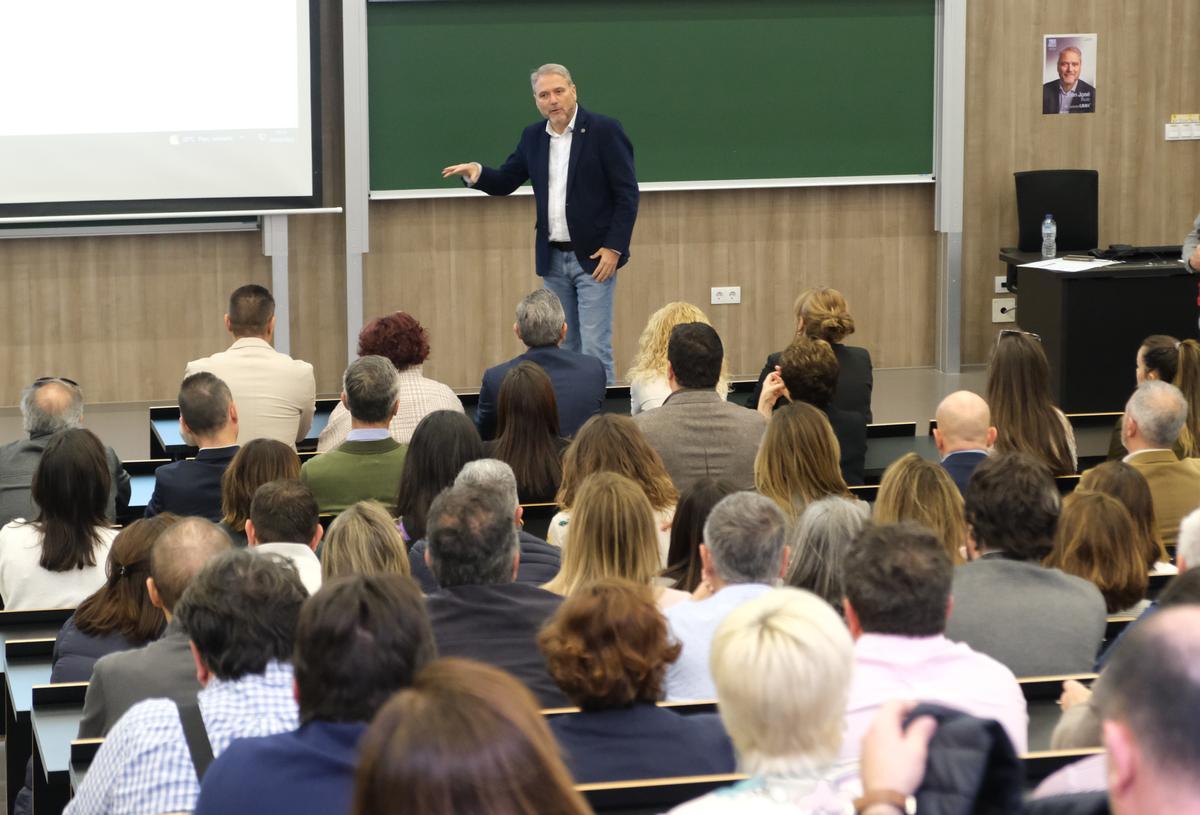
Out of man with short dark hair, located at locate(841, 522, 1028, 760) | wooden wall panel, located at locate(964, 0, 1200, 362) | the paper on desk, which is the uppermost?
wooden wall panel, located at locate(964, 0, 1200, 362)

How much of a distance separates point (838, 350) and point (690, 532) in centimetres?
214

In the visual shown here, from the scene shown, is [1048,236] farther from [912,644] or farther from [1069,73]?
[912,644]

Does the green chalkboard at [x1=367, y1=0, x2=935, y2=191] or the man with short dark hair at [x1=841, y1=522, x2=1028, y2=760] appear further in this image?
the green chalkboard at [x1=367, y1=0, x2=935, y2=191]

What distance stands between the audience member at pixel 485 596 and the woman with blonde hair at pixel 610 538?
32 cm

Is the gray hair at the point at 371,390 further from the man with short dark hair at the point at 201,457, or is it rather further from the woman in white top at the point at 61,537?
the woman in white top at the point at 61,537

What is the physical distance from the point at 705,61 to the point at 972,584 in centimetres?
599

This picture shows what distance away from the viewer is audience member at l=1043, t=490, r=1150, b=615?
3.36m

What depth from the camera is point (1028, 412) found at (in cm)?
487

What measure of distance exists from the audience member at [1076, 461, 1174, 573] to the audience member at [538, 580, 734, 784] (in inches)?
59.5

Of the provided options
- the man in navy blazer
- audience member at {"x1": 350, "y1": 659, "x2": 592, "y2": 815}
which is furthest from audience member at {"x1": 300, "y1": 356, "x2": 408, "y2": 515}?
audience member at {"x1": 350, "y1": 659, "x2": 592, "y2": 815}

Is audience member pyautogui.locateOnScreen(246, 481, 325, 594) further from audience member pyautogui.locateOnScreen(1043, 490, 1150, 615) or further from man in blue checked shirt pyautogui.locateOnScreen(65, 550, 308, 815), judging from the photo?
audience member pyautogui.locateOnScreen(1043, 490, 1150, 615)

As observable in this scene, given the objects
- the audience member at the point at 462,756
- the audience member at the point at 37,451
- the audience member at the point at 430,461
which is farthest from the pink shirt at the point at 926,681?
the audience member at the point at 37,451

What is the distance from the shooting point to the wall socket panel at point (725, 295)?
8.96 meters

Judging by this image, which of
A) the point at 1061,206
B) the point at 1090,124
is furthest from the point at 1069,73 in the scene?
the point at 1061,206
